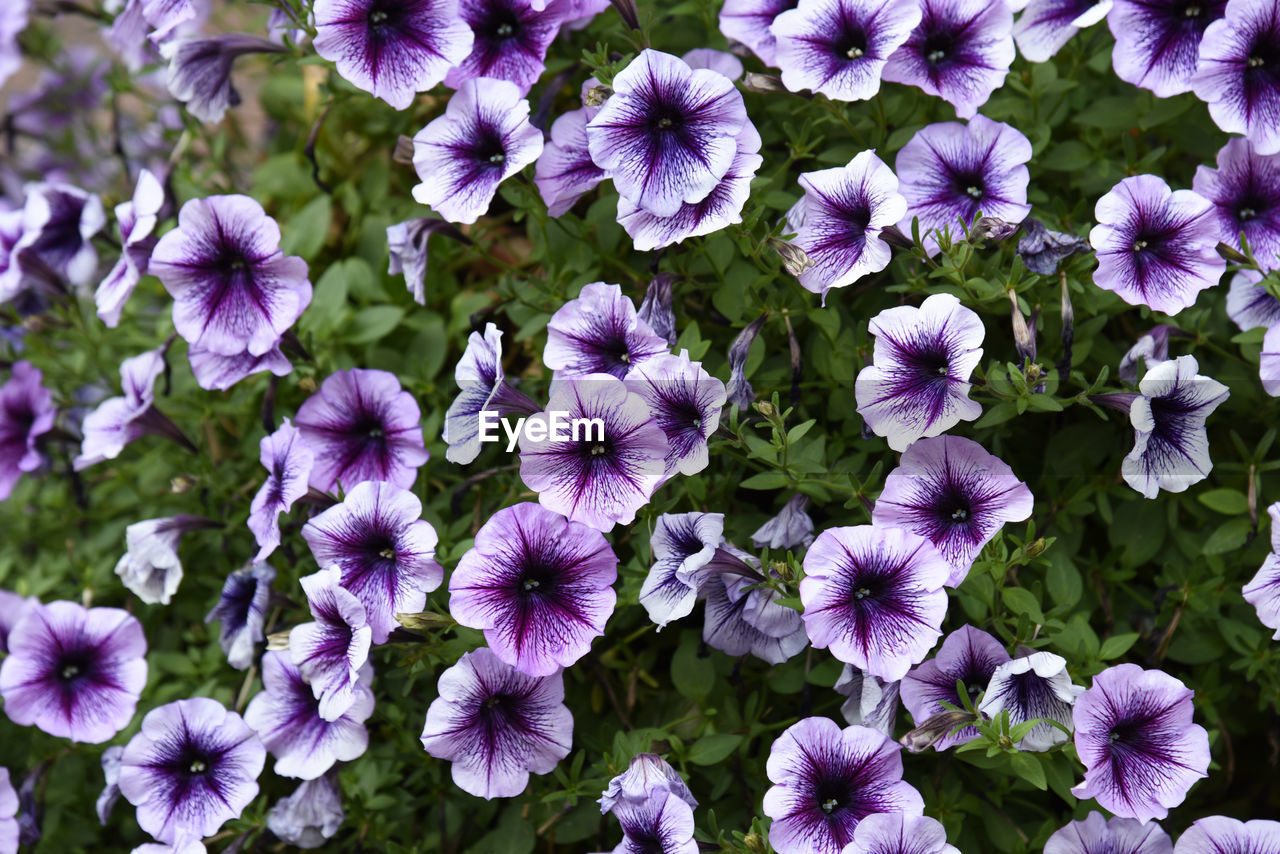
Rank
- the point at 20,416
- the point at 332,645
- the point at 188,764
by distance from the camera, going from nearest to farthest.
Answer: the point at 332,645 → the point at 188,764 → the point at 20,416

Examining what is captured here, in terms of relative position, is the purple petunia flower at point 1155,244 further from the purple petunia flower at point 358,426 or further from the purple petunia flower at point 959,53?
the purple petunia flower at point 358,426

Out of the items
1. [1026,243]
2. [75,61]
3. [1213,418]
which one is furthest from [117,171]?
[1213,418]

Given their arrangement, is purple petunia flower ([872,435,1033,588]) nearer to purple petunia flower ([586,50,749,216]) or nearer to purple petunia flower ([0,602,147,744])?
purple petunia flower ([586,50,749,216])

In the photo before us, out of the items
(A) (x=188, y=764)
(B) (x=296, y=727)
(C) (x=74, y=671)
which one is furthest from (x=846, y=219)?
(C) (x=74, y=671)

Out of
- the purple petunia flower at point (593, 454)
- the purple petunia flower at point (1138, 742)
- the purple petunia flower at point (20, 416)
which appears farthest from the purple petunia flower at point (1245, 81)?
the purple petunia flower at point (20, 416)

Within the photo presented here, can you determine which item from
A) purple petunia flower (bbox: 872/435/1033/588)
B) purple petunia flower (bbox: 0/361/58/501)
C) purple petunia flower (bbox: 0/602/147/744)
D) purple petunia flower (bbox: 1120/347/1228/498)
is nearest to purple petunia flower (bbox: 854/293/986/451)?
purple petunia flower (bbox: 872/435/1033/588)

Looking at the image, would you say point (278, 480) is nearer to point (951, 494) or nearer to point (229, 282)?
point (229, 282)

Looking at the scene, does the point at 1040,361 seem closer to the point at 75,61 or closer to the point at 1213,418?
the point at 1213,418
